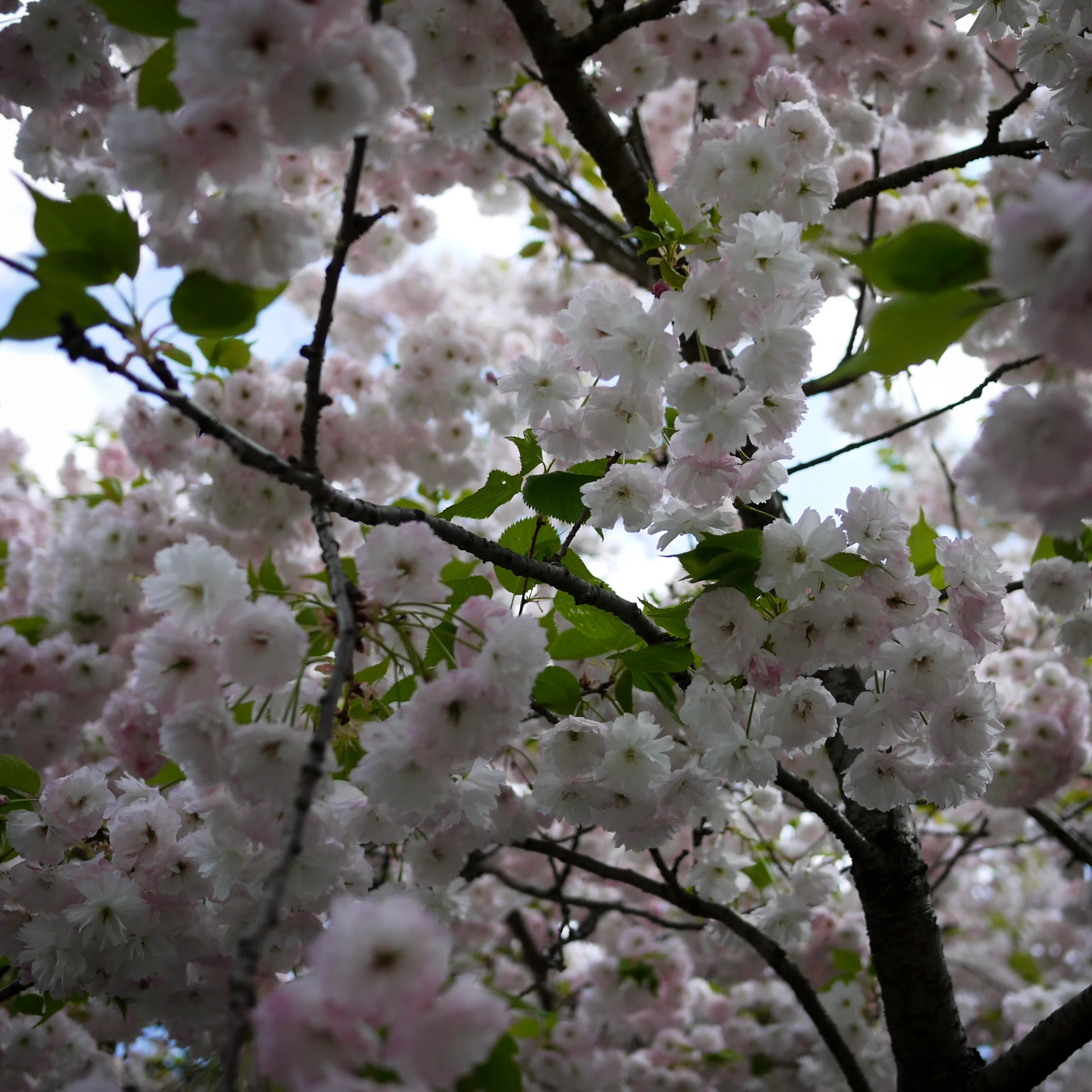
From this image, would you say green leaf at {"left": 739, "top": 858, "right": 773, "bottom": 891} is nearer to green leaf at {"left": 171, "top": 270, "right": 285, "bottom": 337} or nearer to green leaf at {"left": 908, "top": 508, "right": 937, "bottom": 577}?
green leaf at {"left": 908, "top": 508, "right": 937, "bottom": 577}

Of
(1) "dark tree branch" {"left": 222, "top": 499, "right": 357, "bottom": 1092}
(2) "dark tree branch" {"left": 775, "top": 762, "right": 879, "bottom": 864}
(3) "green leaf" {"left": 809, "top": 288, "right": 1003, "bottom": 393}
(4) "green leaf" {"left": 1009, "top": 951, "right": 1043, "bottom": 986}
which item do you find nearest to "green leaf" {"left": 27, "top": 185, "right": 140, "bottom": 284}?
(1) "dark tree branch" {"left": 222, "top": 499, "right": 357, "bottom": 1092}

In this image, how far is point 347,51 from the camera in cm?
79

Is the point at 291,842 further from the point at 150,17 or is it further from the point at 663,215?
the point at 663,215

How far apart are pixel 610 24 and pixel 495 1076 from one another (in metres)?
1.95

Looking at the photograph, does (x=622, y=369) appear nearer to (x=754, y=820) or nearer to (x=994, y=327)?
(x=754, y=820)

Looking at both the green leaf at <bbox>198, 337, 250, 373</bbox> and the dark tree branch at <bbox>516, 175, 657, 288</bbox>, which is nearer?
the green leaf at <bbox>198, 337, 250, 373</bbox>

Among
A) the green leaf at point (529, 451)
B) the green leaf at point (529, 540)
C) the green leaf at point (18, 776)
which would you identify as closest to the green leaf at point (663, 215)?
the green leaf at point (529, 451)

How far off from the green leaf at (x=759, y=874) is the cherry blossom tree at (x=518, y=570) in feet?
0.07

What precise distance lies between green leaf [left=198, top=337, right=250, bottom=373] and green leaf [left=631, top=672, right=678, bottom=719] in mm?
1835

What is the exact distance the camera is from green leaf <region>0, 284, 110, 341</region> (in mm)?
904

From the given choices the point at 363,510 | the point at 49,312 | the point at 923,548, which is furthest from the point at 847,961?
the point at 49,312

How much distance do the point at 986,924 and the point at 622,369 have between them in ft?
23.7

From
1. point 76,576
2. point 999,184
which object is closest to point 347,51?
point 76,576

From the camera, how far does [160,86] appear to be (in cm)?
93
